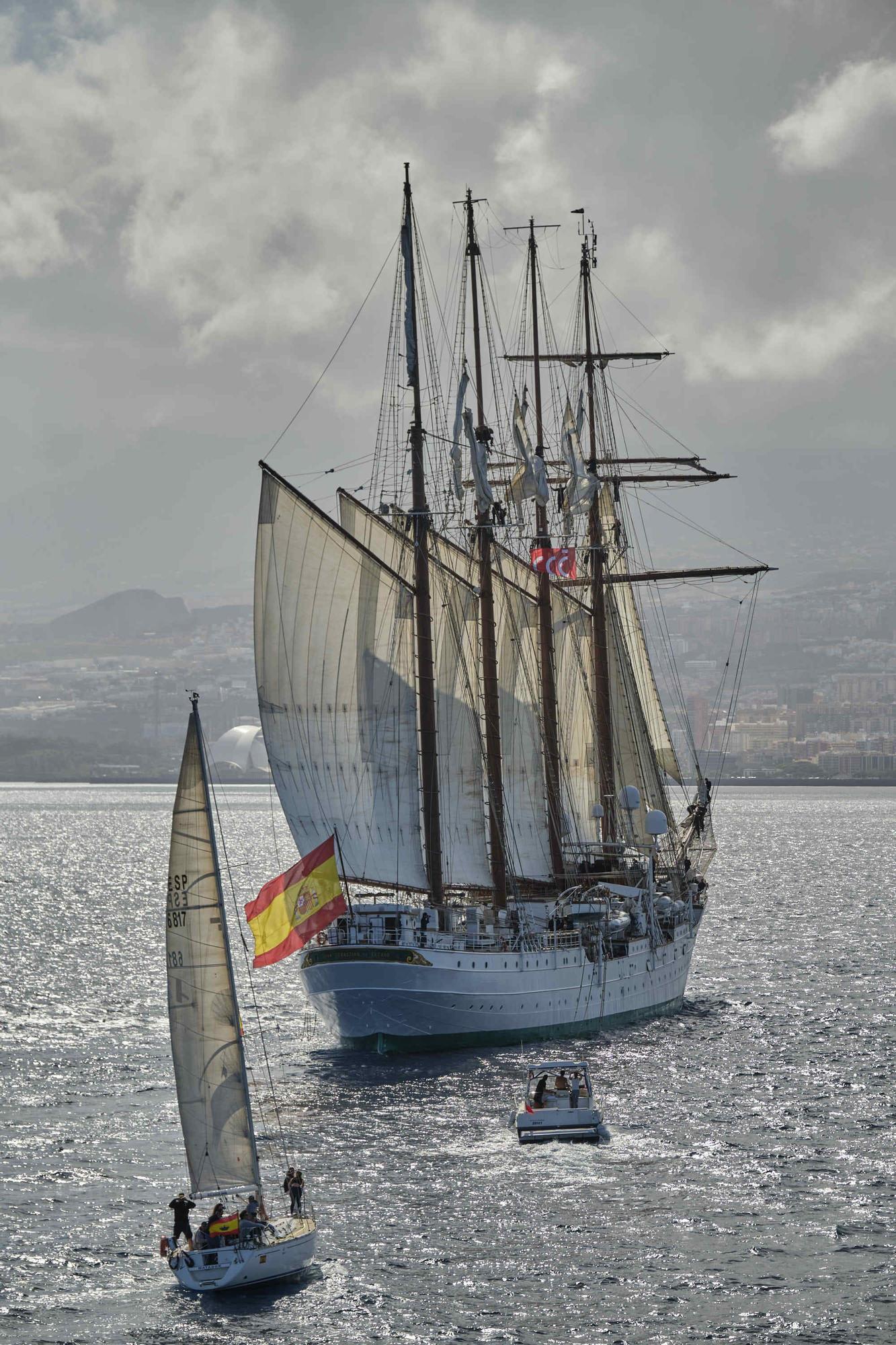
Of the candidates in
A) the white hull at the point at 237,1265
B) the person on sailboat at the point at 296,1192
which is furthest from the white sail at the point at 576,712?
the white hull at the point at 237,1265

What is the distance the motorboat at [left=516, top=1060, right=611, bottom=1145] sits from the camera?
58281 mm

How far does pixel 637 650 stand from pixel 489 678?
31885mm

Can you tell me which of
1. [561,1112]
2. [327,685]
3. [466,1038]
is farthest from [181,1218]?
[327,685]

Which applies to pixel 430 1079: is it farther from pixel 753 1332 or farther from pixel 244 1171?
pixel 753 1332

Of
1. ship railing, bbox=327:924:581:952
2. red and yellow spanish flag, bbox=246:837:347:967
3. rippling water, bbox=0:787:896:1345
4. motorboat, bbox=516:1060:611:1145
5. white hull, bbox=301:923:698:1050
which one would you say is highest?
red and yellow spanish flag, bbox=246:837:347:967

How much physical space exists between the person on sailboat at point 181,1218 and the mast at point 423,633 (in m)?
35.1

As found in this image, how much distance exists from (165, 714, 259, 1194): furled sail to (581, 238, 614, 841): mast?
56.3 meters

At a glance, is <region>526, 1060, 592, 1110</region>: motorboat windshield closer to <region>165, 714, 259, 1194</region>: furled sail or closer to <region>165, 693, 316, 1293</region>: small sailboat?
<region>165, 693, 316, 1293</region>: small sailboat

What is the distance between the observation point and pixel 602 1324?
135 feet

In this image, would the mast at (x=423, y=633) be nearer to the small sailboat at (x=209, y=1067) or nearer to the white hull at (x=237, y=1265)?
the small sailboat at (x=209, y=1067)

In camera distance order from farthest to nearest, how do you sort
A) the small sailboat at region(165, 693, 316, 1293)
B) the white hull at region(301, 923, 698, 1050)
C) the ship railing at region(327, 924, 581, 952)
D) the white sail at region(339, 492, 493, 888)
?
the white sail at region(339, 492, 493, 888)
the ship railing at region(327, 924, 581, 952)
the white hull at region(301, 923, 698, 1050)
the small sailboat at region(165, 693, 316, 1293)

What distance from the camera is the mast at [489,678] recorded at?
82.8 meters

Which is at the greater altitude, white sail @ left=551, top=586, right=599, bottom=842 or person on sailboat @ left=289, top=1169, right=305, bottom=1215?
white sail @ left=551, top=586, right=599, bottom=842

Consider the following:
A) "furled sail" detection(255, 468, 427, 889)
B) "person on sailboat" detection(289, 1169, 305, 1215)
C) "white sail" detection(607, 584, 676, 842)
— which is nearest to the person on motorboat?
"person on sailboat" detection(289, 1169, 305, 1215)
